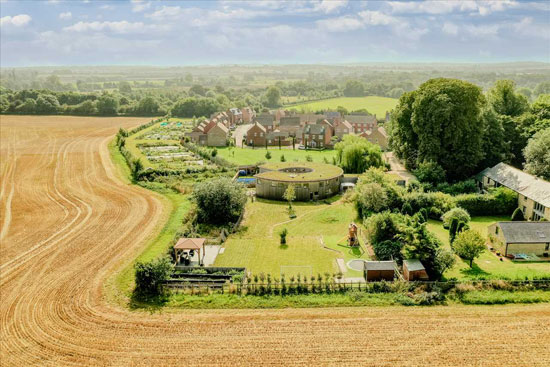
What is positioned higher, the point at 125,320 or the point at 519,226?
the point at 519,226

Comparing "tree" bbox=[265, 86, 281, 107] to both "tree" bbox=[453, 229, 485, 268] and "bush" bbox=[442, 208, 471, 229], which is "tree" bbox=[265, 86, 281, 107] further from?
"tree" bbox=[453, 229, 485, 268]

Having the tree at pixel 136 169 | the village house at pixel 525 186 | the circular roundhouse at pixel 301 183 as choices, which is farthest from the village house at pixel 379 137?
the tree at pixel 136 169

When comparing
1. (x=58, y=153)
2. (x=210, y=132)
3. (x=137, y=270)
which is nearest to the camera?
(x=137, y=270)

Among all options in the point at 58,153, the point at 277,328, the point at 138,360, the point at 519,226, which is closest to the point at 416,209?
the point at 519,226

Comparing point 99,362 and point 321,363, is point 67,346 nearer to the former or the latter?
point 99,362

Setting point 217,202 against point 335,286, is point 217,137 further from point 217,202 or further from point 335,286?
point 335,286

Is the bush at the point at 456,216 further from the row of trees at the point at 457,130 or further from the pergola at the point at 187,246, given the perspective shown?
the pergola at the point at 187,246
